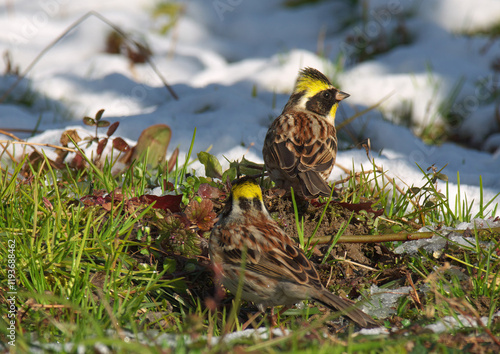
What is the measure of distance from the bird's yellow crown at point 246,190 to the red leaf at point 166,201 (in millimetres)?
521

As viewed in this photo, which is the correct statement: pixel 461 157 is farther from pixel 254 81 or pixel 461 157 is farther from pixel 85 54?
pixel 85 54

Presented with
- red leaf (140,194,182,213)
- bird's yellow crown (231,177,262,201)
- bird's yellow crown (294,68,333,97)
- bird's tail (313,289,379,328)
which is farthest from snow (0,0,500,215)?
bird's tail (313,289,379,328)

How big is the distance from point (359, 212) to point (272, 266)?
1.05 meters

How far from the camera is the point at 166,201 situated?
152 inches

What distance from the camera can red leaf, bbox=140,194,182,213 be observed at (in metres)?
3.82

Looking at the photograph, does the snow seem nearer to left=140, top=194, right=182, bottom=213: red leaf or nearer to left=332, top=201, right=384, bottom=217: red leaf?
left=140, top=194, right=182, bottom=213: red leaf

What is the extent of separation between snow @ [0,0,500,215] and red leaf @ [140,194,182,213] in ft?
3.34

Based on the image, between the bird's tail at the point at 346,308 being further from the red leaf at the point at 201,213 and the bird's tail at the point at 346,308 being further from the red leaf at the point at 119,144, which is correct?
the red leaf at the point at 119,144

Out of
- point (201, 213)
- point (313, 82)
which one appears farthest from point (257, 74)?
point (201, 213)

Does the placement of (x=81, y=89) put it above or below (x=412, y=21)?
below

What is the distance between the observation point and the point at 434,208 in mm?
4215

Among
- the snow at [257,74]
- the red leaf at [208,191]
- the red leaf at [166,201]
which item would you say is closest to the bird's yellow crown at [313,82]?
the snow at [257,74]

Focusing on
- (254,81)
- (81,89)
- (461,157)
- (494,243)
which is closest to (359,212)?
(494,243)

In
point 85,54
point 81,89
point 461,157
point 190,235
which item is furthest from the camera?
point 85,54
